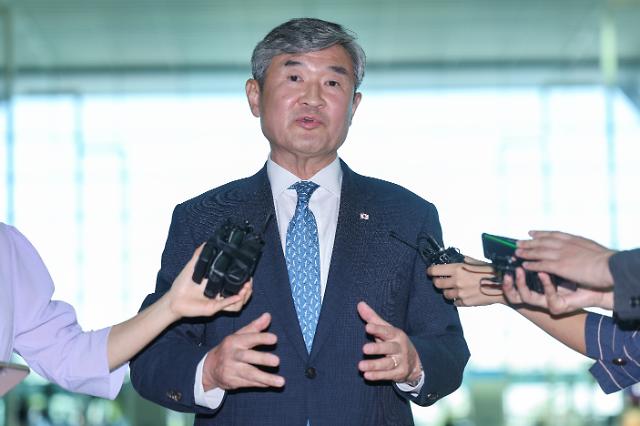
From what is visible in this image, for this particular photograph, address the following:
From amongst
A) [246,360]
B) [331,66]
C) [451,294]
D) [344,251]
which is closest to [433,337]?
[451,294]

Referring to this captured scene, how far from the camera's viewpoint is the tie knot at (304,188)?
13.0 ft

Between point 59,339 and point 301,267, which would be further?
point 301,267

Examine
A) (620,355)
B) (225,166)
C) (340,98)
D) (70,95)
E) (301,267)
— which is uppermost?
(70,95)

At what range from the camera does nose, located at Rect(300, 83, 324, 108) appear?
3.93 meters

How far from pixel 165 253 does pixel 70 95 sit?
756 inches

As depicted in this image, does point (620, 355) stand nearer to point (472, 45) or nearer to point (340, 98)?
point (340, 98)

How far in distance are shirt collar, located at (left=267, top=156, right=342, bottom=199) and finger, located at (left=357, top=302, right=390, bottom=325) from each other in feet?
2.28

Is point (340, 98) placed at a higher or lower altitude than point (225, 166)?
lower

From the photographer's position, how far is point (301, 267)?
3.83 meters

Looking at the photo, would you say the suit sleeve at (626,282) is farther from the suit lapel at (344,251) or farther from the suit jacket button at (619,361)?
the suit lapel at (344,251)

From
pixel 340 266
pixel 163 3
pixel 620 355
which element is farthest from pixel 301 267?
pixel 163 3

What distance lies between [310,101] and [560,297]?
110 cm

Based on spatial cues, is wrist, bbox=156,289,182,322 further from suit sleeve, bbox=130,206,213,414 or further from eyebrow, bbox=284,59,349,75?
eyebrow, bbox=284,59,349,75

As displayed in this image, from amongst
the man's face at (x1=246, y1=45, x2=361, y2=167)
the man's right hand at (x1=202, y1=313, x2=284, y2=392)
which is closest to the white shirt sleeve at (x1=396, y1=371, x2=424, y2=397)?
the man's right hand at (x1=202, y1=313, x2=284, y2=392)
